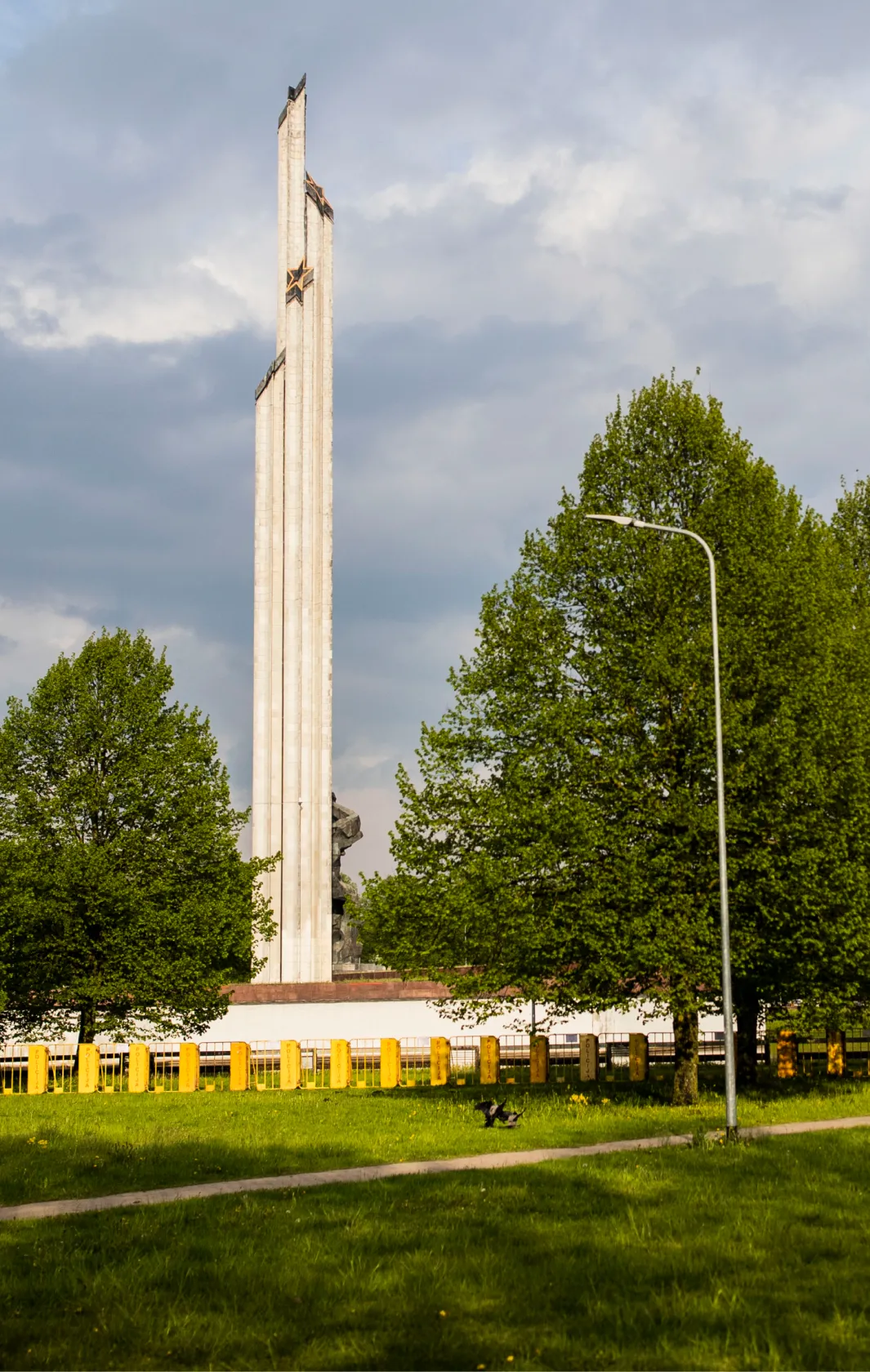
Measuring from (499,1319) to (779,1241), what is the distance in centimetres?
361

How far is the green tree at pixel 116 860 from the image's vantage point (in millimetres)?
37875

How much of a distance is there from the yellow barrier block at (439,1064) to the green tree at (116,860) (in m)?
7.97

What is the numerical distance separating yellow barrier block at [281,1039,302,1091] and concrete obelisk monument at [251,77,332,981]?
31.5 m

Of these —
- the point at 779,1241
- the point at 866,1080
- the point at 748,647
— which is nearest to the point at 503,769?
the point at 748,647

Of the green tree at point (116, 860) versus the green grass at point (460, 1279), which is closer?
the green grass at point (460, 1279)

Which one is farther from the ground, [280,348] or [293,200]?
[293,200]

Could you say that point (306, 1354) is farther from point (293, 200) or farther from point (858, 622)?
point (293, 200)

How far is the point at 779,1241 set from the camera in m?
11.5

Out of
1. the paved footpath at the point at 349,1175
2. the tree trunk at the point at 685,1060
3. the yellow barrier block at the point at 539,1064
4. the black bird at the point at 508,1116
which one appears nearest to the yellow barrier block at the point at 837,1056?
the yellow barrier block at the point at 539,1064

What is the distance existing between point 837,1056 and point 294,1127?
17997 millimetres

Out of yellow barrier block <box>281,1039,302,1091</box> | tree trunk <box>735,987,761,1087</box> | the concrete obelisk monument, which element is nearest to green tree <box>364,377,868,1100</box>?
tree trunk <box>735,987,761,1087</box>

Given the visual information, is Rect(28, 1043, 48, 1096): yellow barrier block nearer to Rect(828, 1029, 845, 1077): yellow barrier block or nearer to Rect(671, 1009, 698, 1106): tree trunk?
Rect(671, 1009, 698, 1106): tree trunk

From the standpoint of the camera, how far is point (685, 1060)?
1056 inches

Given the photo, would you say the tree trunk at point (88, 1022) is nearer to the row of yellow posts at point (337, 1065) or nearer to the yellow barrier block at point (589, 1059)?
the row of yellow posts at point (337, 1065)
